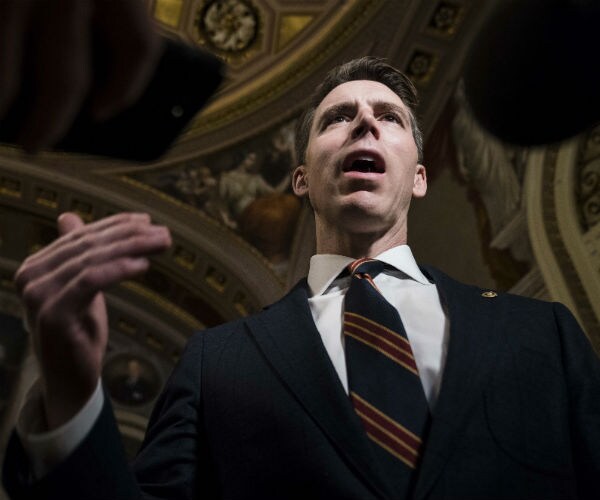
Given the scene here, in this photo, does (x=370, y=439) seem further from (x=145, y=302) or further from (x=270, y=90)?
(x=145, y=302)

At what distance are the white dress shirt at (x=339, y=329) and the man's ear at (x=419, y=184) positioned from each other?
31cm

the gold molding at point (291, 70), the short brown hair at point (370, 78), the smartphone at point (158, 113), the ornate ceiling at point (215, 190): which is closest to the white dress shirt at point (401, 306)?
the short brown hair at point (370, 78)

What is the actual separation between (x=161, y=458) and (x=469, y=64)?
882mm

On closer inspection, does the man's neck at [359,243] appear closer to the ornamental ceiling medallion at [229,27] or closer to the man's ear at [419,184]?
the man's ear at [419,184]

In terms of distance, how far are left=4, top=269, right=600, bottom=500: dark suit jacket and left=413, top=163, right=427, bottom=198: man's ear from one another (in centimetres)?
50

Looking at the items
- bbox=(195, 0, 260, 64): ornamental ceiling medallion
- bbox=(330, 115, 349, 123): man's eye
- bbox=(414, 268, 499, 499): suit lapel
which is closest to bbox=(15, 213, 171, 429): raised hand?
bbox=(414, 268, 499, 499): suit lapel

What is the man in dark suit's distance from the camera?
123cm

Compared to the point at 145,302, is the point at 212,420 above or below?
above

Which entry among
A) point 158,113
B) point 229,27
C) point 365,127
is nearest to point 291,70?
point 229,27

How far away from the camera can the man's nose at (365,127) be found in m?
2.11

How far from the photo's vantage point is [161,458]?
1.64m

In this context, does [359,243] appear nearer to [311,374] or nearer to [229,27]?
[311,374]

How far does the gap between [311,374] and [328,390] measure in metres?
0.06

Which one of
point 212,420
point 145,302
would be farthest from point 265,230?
point 212,420
